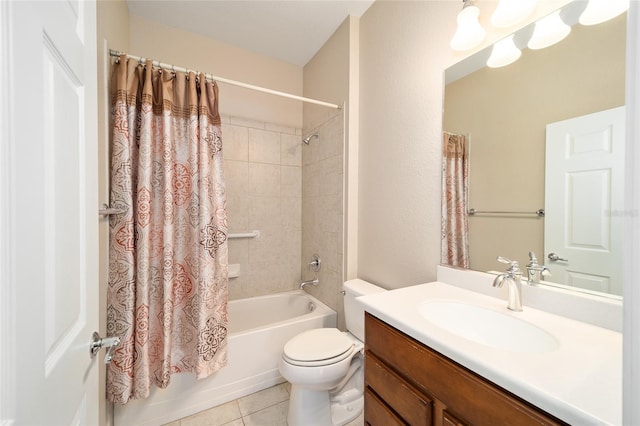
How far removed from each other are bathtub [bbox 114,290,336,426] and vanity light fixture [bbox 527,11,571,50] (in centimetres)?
186

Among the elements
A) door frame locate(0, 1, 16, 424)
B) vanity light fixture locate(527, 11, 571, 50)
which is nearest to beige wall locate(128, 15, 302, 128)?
vanity light fixture locate(527, 11, 571, 50)

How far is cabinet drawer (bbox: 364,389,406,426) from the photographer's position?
0.84m

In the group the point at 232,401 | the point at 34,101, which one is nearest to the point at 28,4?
the point at 34,101

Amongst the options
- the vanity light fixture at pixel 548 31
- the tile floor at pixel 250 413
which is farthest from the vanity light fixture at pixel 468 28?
the tile floor at pixel 250 413

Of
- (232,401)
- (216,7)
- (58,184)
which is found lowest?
(232,401)

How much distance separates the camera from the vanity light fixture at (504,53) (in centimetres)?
98

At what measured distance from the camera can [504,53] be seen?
101 cm

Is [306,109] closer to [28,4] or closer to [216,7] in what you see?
[216,7]

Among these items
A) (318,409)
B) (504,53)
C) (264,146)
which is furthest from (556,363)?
(264,146)

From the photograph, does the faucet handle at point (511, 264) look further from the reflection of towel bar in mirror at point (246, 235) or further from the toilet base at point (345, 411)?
the reflection of towel bar in mirror at point (246, 235)

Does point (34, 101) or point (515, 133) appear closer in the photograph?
point (34, 101)

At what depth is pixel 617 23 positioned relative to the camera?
0.74 metres

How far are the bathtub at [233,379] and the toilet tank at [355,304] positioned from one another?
30 cm

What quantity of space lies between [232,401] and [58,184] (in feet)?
5.55
